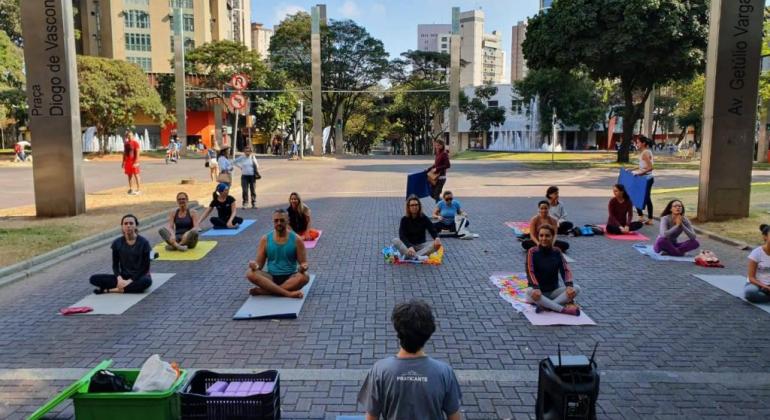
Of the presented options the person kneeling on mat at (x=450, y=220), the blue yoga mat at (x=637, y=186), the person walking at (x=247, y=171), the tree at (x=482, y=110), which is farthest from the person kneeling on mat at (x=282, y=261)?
the tree at (x=482, y=110)

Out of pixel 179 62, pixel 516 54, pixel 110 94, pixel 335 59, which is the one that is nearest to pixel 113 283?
pixel 110 94

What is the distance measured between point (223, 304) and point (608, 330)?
→ 468cm

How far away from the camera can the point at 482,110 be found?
71938 millimetres

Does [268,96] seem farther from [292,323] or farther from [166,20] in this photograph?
[292,323]

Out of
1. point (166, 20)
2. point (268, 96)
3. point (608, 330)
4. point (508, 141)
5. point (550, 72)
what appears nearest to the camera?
point (608, 330)

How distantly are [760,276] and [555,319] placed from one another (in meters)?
3.05

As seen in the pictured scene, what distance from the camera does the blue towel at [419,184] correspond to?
1489cm

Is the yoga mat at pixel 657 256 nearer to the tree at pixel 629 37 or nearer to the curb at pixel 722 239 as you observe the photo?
the curb at pixel 722 239

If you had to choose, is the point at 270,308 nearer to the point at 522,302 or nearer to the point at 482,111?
the point at 522,302

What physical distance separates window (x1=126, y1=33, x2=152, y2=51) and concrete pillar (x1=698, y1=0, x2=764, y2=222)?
227ft

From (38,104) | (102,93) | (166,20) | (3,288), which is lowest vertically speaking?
(3,288)

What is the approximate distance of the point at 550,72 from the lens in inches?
2078

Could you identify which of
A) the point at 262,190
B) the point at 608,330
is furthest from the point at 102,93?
the point at 608,330

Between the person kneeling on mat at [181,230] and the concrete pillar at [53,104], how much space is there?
4.61 metres
